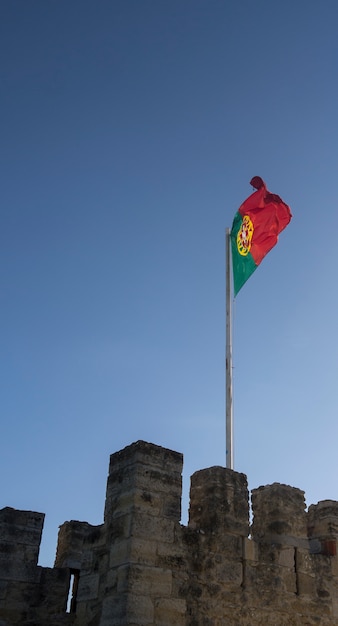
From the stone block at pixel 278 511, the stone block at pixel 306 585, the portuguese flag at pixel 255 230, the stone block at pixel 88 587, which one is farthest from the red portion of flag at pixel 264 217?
the stone block at pixel 88 587

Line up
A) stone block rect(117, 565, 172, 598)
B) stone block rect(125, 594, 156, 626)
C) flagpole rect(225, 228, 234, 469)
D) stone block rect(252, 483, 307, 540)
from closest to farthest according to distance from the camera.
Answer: stone block rect(125, 594, 156, 626), stone block rect(117, 565, 172, 598), stone block rect(252, 483, 307, 540), flagpole rect(225, 228, 234, 469)

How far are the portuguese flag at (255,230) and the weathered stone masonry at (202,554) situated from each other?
4.08 metres

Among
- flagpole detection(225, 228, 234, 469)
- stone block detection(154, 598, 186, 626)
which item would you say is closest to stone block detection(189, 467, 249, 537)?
flagpole detection(225, 228, 234, 469)

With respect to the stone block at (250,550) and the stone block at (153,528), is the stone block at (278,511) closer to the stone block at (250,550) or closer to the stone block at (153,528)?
the stone block at (250,550)

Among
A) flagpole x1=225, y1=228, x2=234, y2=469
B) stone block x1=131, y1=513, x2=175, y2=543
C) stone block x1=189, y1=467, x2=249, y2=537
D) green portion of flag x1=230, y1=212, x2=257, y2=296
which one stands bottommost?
stone block x1=131, y1=513, x2=175, y2=543

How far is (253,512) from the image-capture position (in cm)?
789

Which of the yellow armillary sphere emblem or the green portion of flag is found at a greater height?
the yellow armillary sphere emblem

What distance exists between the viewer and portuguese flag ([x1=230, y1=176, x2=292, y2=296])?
1099 cm

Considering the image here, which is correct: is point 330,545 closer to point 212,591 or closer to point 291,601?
point 291,601

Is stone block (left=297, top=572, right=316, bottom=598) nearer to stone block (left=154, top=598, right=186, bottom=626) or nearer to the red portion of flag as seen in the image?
stone block (left=154, top=598, right=186, bottom=626)

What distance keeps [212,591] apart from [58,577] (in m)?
5.29

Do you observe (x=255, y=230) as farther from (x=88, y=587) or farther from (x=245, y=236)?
(x=88, y=587)

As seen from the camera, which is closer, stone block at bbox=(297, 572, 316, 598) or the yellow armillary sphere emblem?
stone block at bbox=(297, 572, 316, 598)

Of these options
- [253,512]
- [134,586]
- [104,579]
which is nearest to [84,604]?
[104,579]
